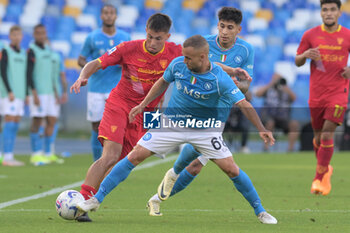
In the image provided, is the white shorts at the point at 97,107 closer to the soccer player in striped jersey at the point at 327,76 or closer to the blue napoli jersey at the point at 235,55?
the soccer player in striped jersey at the point at 327,76

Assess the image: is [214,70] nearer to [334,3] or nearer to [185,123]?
[185,123]

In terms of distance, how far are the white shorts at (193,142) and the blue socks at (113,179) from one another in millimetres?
239

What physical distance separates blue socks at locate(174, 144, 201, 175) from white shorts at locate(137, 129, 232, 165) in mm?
569

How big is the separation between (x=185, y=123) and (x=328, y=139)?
347 centimetres

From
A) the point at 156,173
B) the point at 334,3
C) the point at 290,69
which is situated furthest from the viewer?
the point at 290,69

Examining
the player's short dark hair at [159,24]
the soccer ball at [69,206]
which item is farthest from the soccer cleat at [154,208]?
the player's short dark hair at [159,24]

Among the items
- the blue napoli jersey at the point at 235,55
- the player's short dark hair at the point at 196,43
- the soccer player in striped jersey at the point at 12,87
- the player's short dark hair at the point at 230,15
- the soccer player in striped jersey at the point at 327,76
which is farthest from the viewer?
the soccer player in striped jersey at the point at 12,87

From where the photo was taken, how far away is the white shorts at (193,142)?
650cm

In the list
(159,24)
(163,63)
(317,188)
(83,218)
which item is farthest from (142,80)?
(317,188)

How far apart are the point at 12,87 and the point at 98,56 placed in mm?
4315

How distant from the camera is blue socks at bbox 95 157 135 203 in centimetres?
645

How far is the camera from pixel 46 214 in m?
7.20

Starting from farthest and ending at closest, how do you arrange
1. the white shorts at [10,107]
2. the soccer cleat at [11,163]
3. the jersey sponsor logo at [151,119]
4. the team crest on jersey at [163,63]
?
the white shorts at [10,107] → the soccer cleat at [11,163] → the team crest on jersey at [163,63] → the jersey sponsor logo at [151,119]

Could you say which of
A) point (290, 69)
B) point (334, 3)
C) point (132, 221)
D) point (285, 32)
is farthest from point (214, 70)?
point (285, 32)
